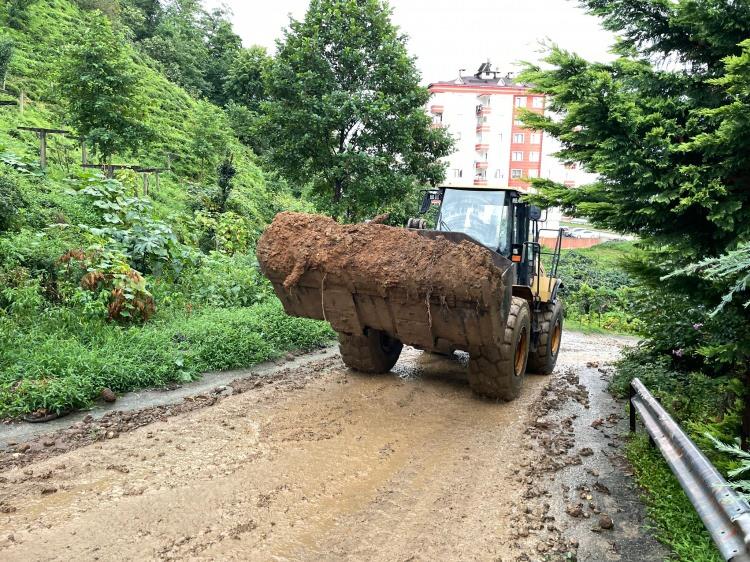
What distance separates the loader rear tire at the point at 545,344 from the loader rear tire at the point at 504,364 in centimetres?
151

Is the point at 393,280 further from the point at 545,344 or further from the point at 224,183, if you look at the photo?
the point at 224,183

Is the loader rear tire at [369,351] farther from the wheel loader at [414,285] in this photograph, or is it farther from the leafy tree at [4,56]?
the leafy tree at [4,56]

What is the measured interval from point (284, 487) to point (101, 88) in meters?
12.3

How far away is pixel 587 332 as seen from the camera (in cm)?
1469

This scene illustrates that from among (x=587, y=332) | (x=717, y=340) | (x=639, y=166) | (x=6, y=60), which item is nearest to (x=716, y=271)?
(x=639, y=166)

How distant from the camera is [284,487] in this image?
4.13 m

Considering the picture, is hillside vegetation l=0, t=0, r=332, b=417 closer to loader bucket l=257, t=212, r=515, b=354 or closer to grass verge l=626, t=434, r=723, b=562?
loader bucket l=257, t=212, r=515, b=354

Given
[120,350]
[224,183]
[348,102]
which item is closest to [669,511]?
[120,350]

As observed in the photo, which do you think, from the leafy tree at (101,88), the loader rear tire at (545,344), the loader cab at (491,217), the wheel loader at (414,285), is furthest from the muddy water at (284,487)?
the leafy tree at (101,88)

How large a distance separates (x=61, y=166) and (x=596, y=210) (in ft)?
50.6

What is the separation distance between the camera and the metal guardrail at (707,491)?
2.51 m

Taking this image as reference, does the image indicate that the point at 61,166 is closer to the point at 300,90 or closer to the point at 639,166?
the point at 300,90

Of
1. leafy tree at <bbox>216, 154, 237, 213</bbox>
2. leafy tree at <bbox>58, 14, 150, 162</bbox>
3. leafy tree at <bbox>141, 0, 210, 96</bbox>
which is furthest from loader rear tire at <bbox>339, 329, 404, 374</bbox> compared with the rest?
leafy tree at <bbox>141, 0, 210, 96</bbox>

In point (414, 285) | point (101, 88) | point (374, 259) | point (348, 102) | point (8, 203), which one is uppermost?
point (101, 88)
